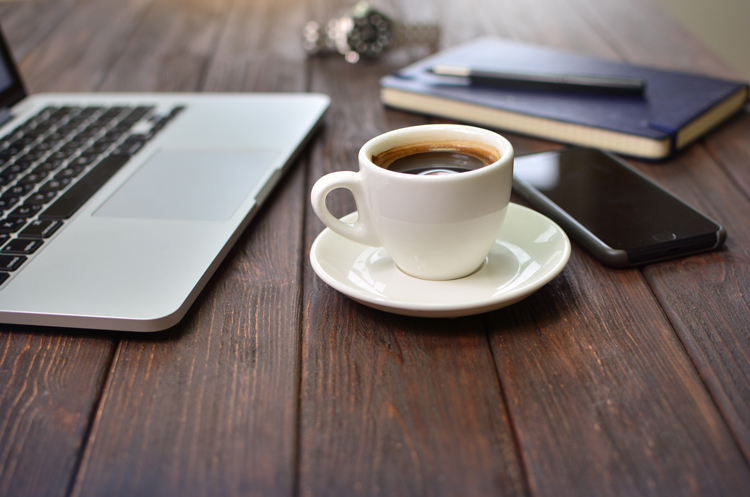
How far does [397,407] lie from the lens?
15.8 inches

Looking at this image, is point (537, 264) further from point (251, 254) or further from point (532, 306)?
point (251, 254)

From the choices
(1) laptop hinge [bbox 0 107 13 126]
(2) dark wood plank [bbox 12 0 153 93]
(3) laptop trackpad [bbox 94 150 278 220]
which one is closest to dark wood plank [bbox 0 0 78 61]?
(2) dark wood plank [bbox 12 0 153 93]

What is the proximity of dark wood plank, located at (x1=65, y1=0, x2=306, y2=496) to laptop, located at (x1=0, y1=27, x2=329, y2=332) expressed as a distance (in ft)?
0.08

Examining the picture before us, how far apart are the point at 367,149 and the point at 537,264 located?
0.17 metres

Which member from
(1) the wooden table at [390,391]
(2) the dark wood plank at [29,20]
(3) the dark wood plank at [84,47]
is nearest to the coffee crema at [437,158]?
(1) the wooden table at [390,391]

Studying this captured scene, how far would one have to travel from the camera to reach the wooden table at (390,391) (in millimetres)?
355

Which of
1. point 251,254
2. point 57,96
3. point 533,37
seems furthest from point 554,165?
point 57,96

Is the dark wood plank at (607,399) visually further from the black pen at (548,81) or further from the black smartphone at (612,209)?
the black pen at (548,81)

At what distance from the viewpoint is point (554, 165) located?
688 mm

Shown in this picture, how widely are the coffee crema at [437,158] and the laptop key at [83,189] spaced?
353 mm

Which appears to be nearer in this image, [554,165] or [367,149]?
[367,149]

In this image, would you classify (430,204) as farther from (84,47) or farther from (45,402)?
(84,47)

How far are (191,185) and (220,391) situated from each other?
330mm

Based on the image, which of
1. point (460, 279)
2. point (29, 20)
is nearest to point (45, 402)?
point (460, 279)
